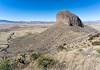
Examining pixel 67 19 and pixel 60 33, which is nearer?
pixel 60 33

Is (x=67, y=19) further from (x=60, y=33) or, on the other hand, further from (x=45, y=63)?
(x=45, y=63)

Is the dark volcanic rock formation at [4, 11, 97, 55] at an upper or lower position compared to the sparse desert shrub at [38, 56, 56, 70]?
lower

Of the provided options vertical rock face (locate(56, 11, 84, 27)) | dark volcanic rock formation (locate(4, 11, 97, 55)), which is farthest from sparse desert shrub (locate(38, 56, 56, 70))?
vertical rock face (locate(56, 11, 84, 27))

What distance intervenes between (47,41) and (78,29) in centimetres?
750

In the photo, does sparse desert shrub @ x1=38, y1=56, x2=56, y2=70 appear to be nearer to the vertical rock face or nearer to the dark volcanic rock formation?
the dark volcanic rock formation

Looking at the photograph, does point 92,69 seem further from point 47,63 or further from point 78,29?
point 78,29

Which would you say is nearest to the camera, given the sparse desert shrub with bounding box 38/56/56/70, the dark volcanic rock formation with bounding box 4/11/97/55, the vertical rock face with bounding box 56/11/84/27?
the sparse desert shrub with bounding box 38/56/56/70

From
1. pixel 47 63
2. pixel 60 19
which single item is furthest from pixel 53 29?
pixel 47 63

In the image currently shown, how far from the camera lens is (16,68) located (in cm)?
812

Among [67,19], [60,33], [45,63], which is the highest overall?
[67,19]

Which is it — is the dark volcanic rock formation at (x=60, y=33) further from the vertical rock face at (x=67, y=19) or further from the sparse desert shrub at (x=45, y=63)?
the sparse desert shrub at (x=45, y=63)

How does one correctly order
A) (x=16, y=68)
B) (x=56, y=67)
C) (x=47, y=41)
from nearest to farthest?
1. (x=56, y=67)
2. (x=16, y=68)
3. (x=47, y=41)

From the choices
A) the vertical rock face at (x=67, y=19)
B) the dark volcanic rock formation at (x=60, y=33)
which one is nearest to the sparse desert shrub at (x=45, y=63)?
the dark volcanic rock formation at (x=60, y=33)

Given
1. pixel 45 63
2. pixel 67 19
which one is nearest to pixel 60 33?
pixel 67 19
